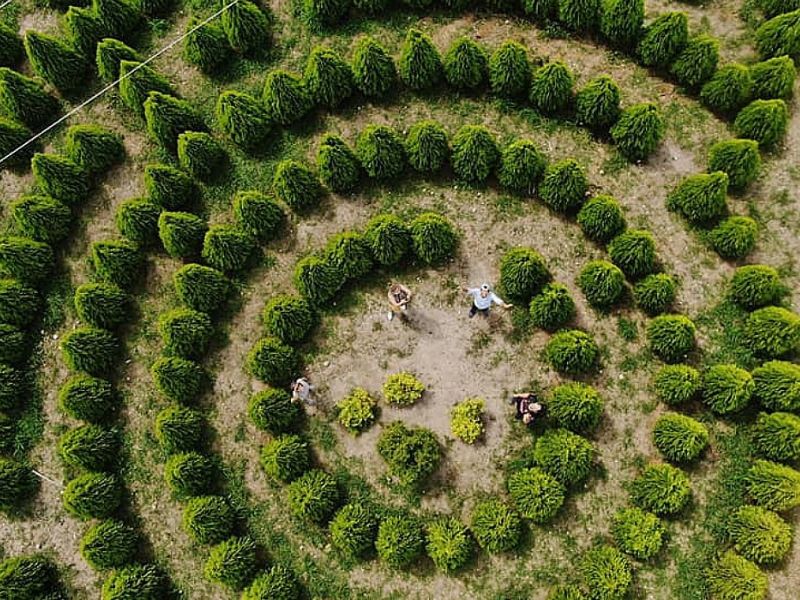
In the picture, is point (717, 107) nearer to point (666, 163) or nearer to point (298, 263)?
point (666, 163)

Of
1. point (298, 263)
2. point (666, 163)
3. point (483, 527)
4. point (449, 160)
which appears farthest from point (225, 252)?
point (666, 163)

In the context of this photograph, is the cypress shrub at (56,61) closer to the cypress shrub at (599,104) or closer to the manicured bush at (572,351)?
the cypress shrub at (599,104)

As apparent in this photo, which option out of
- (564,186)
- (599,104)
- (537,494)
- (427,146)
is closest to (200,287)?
(427,146)

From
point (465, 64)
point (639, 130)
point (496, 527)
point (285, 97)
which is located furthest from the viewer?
point (285, 97)

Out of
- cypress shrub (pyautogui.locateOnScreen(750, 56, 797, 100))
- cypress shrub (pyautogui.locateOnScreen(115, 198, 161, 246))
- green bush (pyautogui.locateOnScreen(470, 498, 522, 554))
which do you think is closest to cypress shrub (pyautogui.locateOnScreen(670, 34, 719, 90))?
cypress shrub (pyautogui.locateOnScreen(750, 56, 797, 100))

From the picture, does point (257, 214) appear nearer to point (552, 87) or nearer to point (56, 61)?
point (56, 61)
